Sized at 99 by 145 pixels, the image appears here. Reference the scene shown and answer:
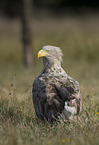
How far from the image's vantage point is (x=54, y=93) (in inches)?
132

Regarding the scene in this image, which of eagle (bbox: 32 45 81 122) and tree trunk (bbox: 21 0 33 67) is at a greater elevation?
tree trunk (bbox: 21 0 33 67)

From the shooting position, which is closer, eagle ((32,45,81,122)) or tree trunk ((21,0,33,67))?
eagle ((32,45,81,122))

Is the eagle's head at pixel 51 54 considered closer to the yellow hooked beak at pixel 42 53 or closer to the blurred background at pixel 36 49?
the yellow hooked beak at pixel 42 53

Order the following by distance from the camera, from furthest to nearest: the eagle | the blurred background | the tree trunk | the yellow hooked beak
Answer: the tree trunk, the blurred background, the yellow hooked beak, the eagle

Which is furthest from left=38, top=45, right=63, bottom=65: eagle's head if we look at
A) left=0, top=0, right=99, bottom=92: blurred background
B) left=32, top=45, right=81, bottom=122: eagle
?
left=0, top=0, right=99, bottom=92: blurred background

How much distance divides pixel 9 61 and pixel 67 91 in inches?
369

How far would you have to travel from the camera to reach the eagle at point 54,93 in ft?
10.9

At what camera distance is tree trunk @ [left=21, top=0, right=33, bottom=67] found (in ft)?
32.5

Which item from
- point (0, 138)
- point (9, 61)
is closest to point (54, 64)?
point (0, 138)

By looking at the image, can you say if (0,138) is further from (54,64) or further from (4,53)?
(4,53)

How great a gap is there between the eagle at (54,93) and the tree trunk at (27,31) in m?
6.73

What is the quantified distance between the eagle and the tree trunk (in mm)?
6731

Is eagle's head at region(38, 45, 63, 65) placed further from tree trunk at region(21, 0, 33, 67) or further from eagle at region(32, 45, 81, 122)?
tree trunk at region(21, 0, 33, 67)

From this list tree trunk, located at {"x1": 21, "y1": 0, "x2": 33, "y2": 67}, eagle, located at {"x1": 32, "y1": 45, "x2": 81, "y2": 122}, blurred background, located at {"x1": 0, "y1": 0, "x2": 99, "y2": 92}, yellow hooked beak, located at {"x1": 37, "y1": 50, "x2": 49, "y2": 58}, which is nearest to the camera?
eagle, located at {"x1": 32, "y1": 45, "x2": 81, "y2": 122}
